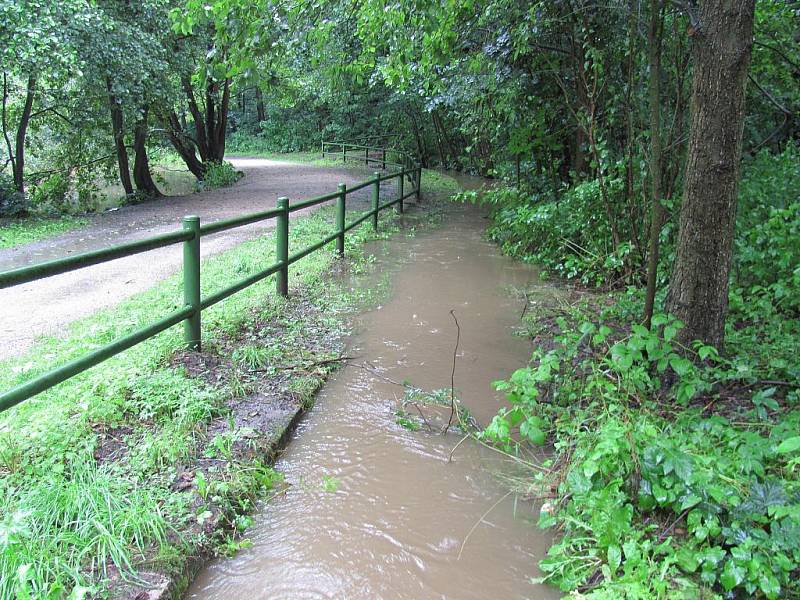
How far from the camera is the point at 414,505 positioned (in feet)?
→ 11.4

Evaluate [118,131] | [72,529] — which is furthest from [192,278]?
[118,131]

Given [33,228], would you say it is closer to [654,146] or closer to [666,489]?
[654,146]

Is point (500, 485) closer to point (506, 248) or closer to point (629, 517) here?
point (629, 517)

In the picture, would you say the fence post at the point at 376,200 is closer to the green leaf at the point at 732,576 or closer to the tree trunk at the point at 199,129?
the green leaf at the point at 732,576

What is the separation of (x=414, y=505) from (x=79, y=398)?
7.52 ft

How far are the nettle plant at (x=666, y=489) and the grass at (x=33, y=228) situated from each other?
1078 centimetres

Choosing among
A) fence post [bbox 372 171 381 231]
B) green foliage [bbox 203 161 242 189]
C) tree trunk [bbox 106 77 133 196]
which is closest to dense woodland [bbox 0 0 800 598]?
tree trunk [bbox 106 77 133 196]

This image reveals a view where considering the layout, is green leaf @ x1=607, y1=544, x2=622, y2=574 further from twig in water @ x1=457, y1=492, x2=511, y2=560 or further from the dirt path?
the dirt path

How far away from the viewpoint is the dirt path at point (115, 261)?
6383 mm

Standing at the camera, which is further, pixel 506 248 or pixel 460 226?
pixel 460 226

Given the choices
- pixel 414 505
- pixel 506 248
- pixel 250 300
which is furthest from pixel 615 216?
pixel 414 505

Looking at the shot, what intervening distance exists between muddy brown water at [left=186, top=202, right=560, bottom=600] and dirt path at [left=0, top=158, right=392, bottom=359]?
3.05m

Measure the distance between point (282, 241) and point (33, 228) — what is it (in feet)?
28.9

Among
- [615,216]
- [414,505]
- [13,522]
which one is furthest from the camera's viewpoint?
[615,216]
